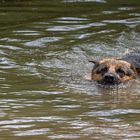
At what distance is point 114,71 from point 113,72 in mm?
84

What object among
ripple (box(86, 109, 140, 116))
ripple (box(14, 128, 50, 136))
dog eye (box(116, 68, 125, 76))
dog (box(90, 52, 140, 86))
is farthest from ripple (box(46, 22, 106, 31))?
ripple (box(14, 128, 50, 136))

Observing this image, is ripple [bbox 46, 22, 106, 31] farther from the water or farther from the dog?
the dog

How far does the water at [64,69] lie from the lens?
252 inches

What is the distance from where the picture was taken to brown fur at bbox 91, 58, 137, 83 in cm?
1042

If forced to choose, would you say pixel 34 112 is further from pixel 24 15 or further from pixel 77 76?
pixel 24 15

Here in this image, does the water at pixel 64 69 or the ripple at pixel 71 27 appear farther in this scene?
the ripple at pixel 71 27

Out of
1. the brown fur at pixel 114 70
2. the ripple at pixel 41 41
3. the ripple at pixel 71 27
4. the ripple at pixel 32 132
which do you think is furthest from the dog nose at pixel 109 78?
the ripple at pixel 71 27

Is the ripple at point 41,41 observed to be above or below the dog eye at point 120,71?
above

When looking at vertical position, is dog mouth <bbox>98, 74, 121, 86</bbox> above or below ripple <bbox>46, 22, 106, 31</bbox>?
below

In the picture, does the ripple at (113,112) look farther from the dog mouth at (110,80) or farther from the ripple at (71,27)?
the ripple at (71,27)

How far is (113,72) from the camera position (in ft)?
33.9

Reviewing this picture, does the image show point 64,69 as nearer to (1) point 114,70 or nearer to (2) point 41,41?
(1) point 114,70

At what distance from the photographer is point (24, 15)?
659 inches

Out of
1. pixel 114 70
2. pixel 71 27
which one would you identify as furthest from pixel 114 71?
pixel 71 27
